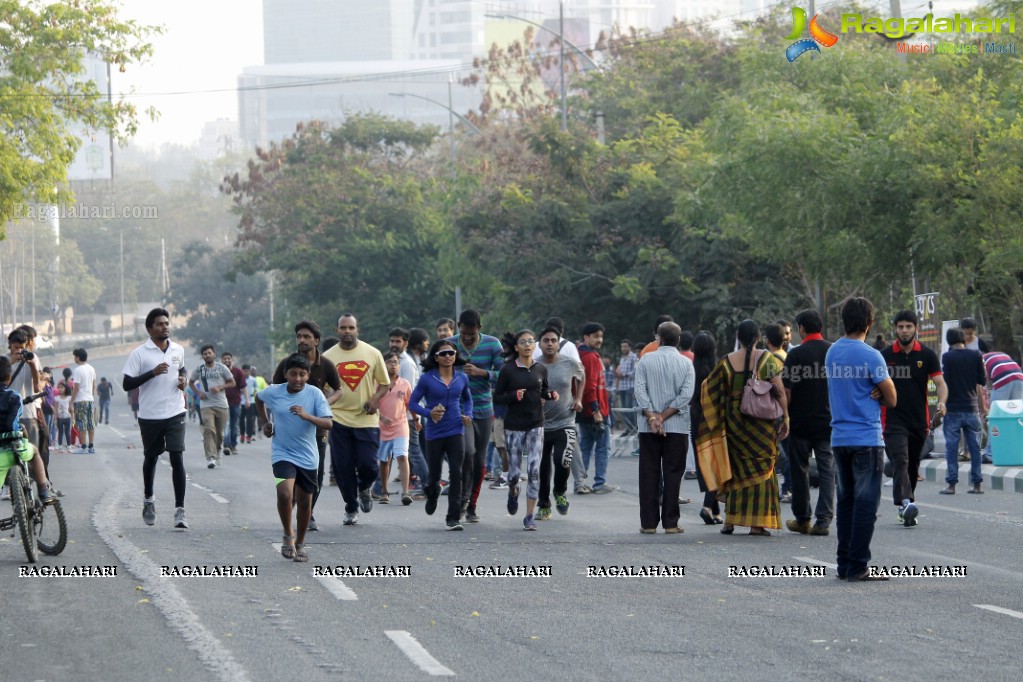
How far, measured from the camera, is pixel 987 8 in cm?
2556

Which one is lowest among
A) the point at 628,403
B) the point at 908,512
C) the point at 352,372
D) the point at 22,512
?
the point at 628,403

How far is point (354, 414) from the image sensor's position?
1428 cm

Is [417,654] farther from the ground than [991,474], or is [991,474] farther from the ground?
[417,654]

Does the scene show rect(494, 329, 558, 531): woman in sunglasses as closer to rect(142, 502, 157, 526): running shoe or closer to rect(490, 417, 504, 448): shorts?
rect(142, 502, 157, 526): running shoe

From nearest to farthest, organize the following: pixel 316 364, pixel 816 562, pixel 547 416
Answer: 1. pixel 816 562
2. pixel 316 364
3. pixel 547 416

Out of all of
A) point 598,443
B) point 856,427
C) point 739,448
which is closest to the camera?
point 856,427

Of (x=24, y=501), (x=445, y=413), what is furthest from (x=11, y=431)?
(x=445, y=413)

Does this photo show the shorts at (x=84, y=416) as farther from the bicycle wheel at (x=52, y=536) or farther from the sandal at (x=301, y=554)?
the sandal at (x=301, y=554)

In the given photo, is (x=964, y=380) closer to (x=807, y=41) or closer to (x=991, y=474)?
(x=991, y=474)

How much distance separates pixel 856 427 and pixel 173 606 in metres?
4.59

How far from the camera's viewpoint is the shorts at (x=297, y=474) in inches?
459

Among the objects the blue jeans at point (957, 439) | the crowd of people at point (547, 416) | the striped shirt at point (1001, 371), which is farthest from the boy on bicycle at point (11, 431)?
the striped shirt at point (1001, 371)

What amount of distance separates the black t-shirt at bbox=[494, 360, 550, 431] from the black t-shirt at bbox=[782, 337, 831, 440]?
7.11ft

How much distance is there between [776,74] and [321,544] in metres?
21.4
